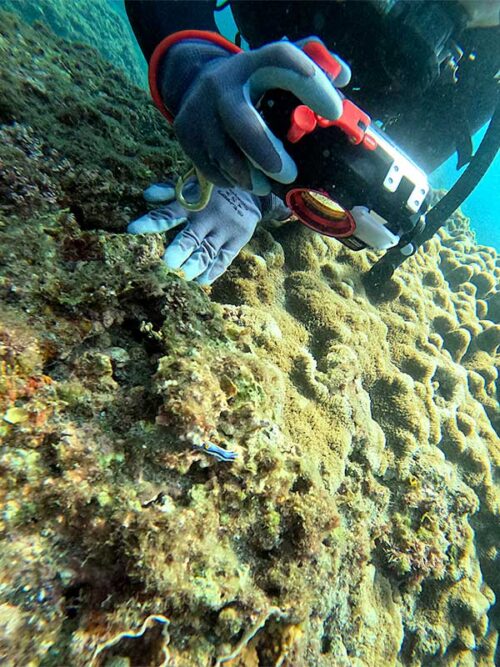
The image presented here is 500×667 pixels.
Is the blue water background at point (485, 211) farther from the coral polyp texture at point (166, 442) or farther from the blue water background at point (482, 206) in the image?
the coral polyp texture at point (166, 442)

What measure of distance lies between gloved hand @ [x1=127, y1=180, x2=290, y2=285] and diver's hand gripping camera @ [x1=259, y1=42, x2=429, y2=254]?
1.49 feet

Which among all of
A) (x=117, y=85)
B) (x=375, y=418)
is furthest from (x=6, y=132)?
(x=375, y=418)

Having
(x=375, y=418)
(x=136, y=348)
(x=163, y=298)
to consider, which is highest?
(x=163, y=298)

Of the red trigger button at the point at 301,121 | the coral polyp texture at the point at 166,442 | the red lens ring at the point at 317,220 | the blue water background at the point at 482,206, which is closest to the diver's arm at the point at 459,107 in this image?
the coral polyp texture at the point at 166,442

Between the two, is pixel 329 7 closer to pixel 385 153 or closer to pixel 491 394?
pixel 385 153

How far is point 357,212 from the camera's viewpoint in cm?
160

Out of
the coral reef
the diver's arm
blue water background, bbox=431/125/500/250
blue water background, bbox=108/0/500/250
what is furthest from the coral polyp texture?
blue water background, bbox=431/125/500/250

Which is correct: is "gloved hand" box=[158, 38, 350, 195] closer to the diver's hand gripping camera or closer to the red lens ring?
the diver's hand gripping camera

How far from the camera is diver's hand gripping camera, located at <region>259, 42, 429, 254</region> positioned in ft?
4.49

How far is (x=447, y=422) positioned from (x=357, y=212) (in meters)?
2.68

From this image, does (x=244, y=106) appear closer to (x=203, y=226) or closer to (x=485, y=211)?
(x=203, y=226)

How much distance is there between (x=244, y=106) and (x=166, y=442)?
1.19 meters

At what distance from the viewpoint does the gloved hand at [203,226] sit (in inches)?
69.4

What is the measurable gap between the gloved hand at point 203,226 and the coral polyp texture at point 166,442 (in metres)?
0.12
